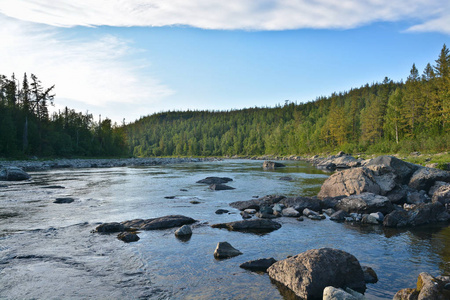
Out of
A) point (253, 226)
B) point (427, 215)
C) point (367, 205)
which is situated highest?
point (367, 205)

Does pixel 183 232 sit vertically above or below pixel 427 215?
below

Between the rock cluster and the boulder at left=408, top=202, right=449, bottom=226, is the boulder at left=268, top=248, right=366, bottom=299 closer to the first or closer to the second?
the rock cluster

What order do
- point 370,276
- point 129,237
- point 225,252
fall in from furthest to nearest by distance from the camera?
point 129,237, point 225,252, point 370,276

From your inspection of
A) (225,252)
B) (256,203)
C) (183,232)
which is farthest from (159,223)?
(256,203)

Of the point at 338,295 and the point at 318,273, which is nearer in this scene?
the point at 338,295

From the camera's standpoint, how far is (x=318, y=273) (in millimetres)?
7840

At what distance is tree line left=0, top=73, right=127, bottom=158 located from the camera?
209 feet

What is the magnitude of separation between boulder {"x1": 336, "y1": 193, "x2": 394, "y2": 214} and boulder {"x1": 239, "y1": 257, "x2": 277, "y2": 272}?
9.39 meters

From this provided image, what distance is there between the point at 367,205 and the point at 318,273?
10120 millimetres

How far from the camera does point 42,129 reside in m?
76.6

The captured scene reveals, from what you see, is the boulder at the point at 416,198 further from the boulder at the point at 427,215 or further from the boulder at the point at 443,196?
the boulder at the point at 427,215

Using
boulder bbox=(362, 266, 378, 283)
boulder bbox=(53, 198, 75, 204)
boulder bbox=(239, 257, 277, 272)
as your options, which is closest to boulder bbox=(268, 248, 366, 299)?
boulder bbox=(362, 266, 378, 283)

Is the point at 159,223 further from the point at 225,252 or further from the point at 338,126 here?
the point at 338,126

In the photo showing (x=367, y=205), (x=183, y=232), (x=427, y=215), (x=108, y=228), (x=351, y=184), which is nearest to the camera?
(x=183, y=232)
